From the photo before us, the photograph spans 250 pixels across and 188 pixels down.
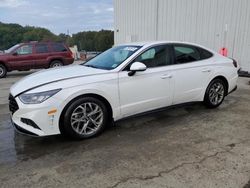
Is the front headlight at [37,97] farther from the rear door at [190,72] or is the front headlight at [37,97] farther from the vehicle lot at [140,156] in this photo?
the rear door at [190,72]

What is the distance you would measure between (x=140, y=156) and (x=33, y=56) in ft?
34.6

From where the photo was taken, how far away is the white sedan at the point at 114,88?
355 cm

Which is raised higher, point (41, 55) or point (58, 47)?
point (58, 47)

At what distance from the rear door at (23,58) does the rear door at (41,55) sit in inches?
8.8

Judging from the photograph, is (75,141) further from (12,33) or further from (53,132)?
(12,33)

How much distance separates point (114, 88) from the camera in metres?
3.96

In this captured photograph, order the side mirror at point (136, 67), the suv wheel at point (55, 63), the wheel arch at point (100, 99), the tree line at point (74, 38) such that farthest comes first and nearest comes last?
Answer: 1. the tree line at point (74, 38)
2. the suv wheel at point (55, 63)
3. the side mirror at point (136, 67)
4. the wheel arch at point (100, 99)

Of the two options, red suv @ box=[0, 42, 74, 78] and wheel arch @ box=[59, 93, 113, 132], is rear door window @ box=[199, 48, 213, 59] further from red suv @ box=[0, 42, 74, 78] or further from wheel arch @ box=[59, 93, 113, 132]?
red suv @ box=[0, 42, 74, 78]

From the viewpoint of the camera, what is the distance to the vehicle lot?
9.30ft

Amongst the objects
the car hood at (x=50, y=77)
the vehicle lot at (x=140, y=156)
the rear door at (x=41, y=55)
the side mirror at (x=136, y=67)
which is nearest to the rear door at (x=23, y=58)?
the rear door at (x=41, y=55)

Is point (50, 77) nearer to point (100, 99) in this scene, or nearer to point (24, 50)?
point (100, 99)

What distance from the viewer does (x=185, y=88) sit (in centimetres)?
476

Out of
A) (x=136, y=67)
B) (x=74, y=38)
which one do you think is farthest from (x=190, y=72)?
(x=74, y=38)

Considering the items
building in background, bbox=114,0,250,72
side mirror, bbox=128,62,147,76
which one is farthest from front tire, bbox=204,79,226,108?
building in background, bbox=114,0,250,72
